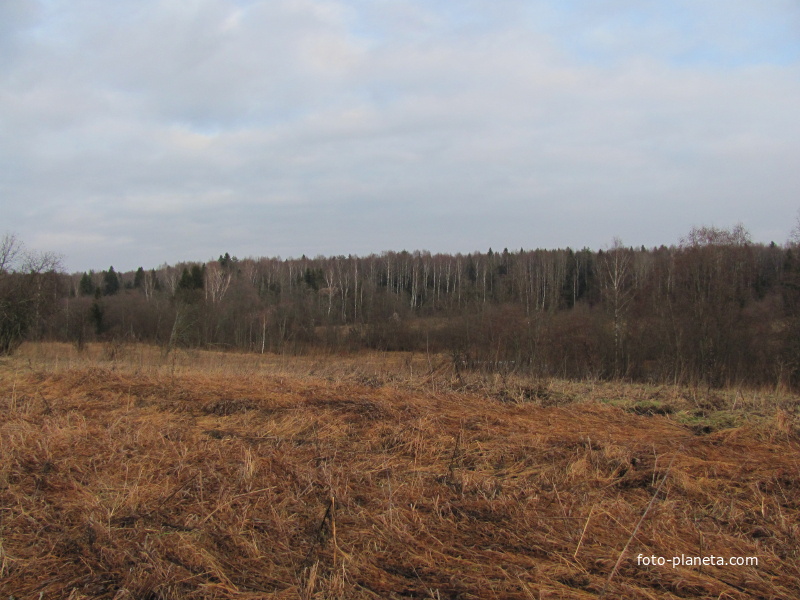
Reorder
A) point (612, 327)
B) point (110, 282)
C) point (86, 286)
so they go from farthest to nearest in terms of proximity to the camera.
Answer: point (110, 282), point (86, 286), point (612, 327)

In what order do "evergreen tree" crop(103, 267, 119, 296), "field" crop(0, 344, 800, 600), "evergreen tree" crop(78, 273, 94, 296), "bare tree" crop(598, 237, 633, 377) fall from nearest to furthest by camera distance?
1. "field" crop(0, 344, 800, 600)
2. "bare tree" crop(598, 237, 633, 377)
3. "evergreen tree" crop(78, 273, 94, 296)
4. "evergreen tree" crop(103, 267, 119, 296)

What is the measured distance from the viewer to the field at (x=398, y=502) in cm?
253

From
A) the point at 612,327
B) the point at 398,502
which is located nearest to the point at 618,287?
the point at 612,327

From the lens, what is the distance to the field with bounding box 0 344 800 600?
8.29ft

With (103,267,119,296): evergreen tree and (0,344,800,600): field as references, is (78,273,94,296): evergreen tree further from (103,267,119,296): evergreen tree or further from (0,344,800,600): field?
(0,344,800,600): field

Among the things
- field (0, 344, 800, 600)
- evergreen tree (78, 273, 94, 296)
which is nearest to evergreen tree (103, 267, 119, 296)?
evergreen tree (78, 273, 94, 296)

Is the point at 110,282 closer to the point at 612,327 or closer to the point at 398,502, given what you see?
the point at 612,327

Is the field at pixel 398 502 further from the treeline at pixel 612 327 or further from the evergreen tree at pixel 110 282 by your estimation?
the evergreen tree at pixel 110 282

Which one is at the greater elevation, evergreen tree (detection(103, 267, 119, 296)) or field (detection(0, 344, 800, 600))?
evergreen tree (detection(103, 267, 119, 296))

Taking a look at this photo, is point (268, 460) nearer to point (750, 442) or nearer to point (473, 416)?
point (473, 416)

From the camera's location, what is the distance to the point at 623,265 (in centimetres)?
2431

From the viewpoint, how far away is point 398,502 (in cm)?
343

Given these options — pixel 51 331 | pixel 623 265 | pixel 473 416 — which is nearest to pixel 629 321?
pixel 623 265

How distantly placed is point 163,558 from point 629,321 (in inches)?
916
